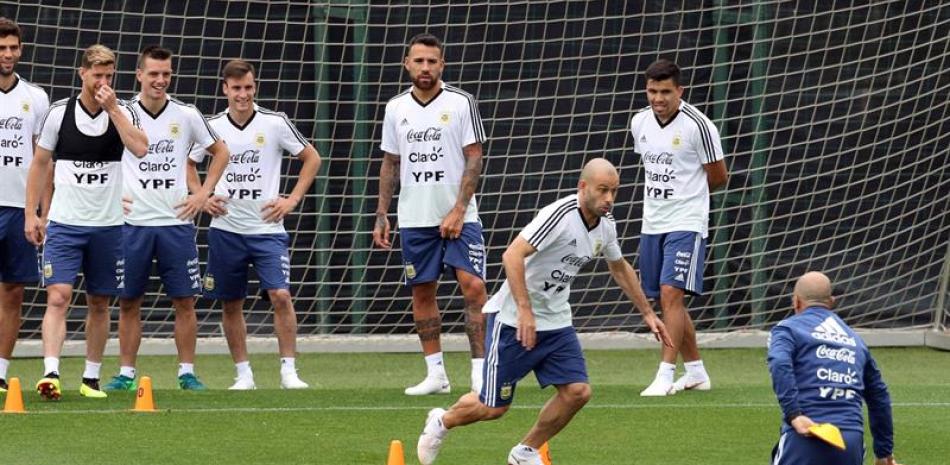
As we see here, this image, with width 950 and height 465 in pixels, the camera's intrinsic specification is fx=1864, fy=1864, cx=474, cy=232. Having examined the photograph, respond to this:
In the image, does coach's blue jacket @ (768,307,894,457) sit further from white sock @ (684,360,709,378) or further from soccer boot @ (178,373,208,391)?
soccer boot @ (178,373,208,391)

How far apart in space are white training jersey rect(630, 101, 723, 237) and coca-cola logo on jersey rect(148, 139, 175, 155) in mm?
2771

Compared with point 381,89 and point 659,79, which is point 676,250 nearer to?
point 659,79

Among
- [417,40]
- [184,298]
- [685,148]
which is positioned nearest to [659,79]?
[685,148]

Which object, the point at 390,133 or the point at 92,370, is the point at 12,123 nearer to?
the point at 92,370

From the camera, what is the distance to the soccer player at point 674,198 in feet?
34.8

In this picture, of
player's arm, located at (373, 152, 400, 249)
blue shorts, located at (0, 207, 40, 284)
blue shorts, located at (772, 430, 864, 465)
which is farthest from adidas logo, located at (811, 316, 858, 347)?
blue shorts, located at (0, 207, 40, 284)

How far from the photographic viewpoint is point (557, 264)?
8.23m

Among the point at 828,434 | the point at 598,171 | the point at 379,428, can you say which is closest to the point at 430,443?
the point at 379,428

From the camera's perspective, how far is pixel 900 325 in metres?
14.5

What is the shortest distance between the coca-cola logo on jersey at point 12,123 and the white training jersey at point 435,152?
2144mm

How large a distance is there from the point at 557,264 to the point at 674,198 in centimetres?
260

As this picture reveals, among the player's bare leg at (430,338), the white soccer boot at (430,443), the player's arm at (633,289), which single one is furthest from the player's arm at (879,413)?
the player's bare leg at (430,338)

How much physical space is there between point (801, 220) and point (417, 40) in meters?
4.96

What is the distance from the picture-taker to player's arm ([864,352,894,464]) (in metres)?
6.68
